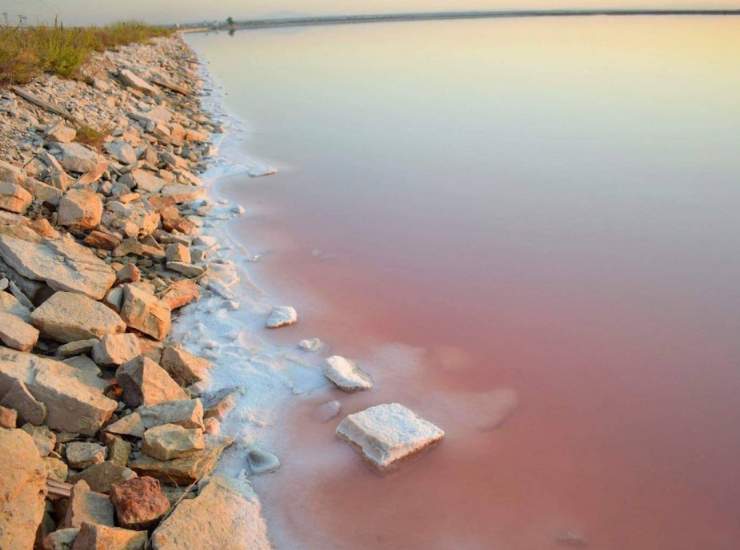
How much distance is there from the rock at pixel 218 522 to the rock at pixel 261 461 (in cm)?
13

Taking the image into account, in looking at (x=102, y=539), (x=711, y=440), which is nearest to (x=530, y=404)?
(x=711, y=440)

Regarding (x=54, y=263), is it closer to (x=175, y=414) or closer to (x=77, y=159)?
(x=175, y=414)

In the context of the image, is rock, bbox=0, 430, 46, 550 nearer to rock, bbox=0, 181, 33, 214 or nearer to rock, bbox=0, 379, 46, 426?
rock, bbox=0, 379, 46, 426

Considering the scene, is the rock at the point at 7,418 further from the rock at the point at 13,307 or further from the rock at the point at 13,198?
the rock at the point at 13,198

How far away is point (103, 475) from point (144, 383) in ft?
1.97

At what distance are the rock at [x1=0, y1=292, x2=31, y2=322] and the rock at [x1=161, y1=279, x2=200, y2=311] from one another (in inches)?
36.9

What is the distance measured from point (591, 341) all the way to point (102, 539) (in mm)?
3239

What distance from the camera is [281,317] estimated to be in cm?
443

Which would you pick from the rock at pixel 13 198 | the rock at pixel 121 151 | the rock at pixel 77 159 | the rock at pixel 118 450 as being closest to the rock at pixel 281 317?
the rock at pixel 118 450

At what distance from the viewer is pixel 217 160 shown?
28.2ft

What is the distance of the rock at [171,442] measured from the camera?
2.86 m

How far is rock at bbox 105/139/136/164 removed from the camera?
6.77 metres

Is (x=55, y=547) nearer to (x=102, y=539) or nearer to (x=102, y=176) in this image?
(x=102, y=539)

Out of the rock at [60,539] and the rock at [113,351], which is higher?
the rock at [113,351]
